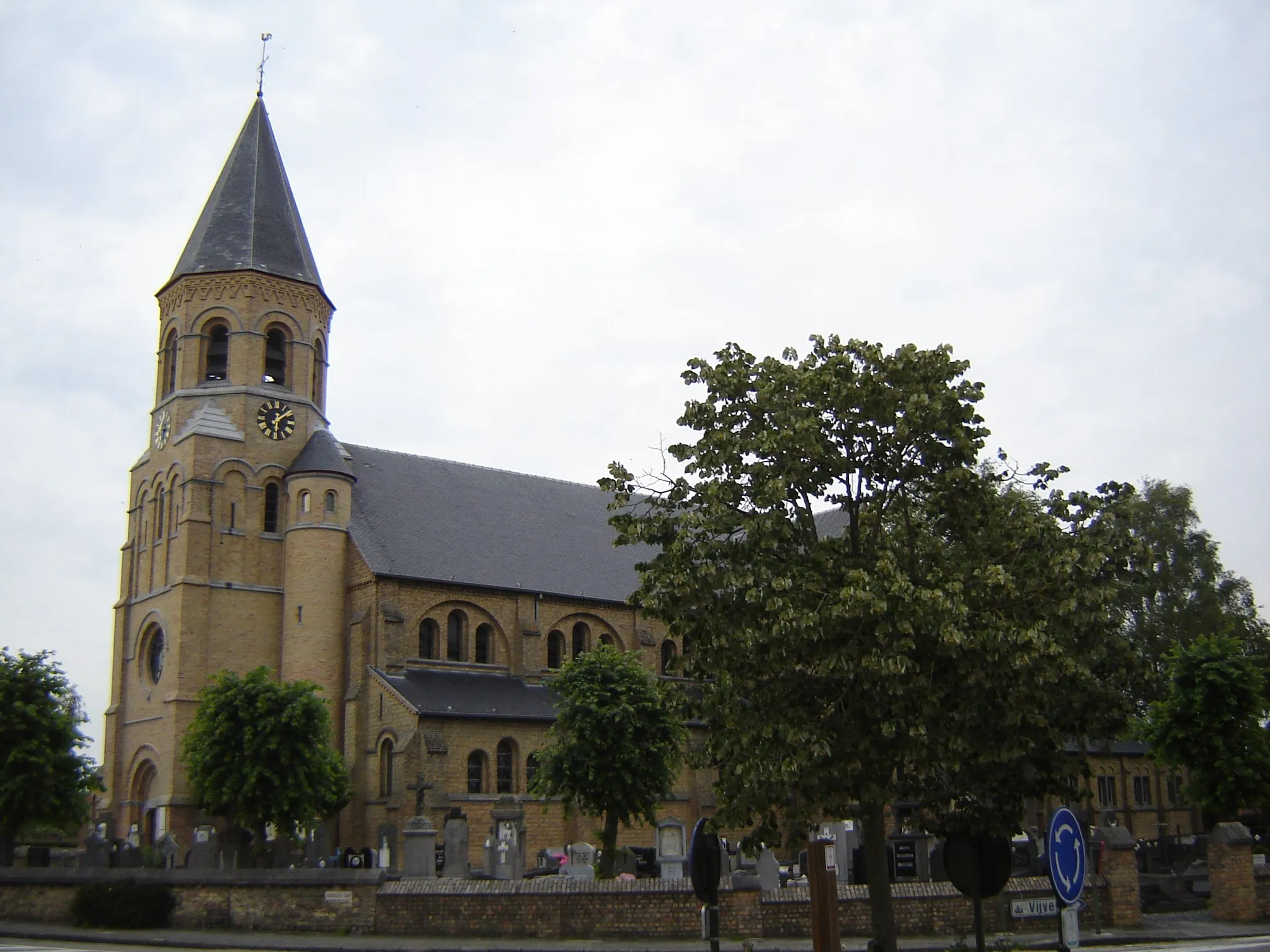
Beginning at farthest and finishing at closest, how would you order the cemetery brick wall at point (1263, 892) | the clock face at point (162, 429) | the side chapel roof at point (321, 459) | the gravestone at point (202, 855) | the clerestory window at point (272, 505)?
the clock face at point (162, 429) → the clerestory window at point (272, 505) → the side chapel roof at point (321, 459) → the gravestone at point (202, 855) → the cemetery brick wall at point (1263, 892)

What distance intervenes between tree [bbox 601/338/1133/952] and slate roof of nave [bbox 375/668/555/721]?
22.7m

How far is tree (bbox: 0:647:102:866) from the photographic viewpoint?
3356 cm

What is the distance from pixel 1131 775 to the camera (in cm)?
5584

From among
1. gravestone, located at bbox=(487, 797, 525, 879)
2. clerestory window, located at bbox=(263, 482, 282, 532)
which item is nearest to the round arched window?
clerestory window, located at bbox=(263, 482, 282, 532)

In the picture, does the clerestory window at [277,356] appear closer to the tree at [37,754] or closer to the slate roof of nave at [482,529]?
the slate roof of nave at [482,529]

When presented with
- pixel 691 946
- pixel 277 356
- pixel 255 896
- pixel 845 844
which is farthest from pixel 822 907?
pixel 277 356

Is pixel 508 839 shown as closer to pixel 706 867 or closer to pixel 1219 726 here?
pixel 1219 726

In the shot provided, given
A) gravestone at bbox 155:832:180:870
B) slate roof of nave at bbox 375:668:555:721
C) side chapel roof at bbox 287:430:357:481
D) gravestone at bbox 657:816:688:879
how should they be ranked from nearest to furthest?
gravestone at bbox 657:816:688:879 → gravestone at bbox 155:832:180:870 → slate roof of nave at bbox 375:668:555:721 → side chapel roof at bbox 287:430:357:481

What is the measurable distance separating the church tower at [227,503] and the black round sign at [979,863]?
1263 inches

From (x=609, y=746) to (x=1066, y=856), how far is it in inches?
883

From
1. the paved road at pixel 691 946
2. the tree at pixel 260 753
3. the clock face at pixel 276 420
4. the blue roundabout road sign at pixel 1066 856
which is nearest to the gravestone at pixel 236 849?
the tree at pixel 260 753

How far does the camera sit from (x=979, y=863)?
38.1ft

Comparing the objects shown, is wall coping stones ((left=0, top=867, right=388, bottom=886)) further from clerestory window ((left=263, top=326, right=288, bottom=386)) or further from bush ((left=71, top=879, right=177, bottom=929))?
clerestory window ((left=263, top=326, right=288, bottom=386))

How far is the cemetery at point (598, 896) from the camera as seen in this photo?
22875 millimetres
